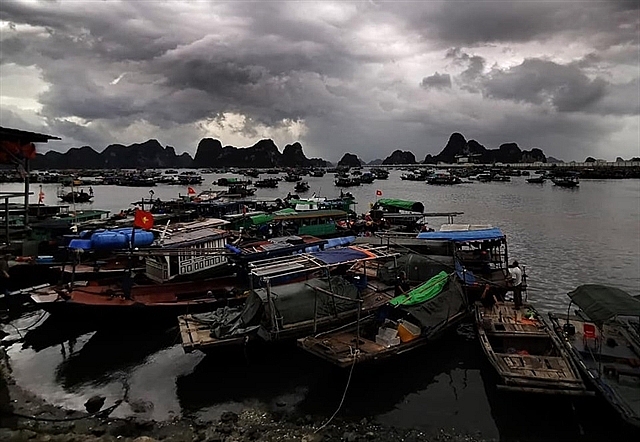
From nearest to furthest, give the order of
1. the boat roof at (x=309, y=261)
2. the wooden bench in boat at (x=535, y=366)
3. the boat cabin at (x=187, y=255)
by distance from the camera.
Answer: the wooden bench in boat at (x=535, y=366) < the boat roof at (x=309, y=261) < the boat cabin at (x=187, y=255)

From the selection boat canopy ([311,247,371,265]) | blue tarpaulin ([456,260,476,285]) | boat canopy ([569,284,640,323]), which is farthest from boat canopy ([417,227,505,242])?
boat canopy ([569,284,640,323])

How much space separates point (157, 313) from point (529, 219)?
43027 mm

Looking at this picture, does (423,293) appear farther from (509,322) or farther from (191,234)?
(191,234)

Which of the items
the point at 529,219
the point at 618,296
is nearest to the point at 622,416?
the point at 618,296

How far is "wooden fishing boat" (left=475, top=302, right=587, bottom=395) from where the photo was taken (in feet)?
34.8

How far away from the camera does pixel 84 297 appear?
54.5ft

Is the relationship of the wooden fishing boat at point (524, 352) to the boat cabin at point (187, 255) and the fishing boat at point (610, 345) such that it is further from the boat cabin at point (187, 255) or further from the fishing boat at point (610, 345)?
the boat cabin at point (187, 255)

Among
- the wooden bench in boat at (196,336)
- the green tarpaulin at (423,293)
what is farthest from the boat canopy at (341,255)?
the wooden bench in boat at (196,336)

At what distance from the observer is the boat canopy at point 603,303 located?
1113 centimetres

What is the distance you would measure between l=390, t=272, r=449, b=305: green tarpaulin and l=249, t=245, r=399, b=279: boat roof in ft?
6.83

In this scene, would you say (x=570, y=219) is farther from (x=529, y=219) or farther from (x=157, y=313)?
(x=157, y=313)

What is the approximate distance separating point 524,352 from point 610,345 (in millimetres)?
2324

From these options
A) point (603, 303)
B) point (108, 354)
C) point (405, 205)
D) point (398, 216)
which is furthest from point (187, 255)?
point (405, 205)

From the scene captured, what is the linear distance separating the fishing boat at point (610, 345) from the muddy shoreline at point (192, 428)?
3236 millimetres
